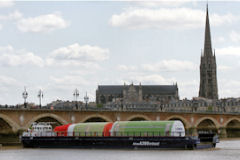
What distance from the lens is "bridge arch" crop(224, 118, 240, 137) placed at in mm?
162250

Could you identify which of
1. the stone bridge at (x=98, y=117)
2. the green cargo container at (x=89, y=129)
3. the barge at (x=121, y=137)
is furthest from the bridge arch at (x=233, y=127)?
the green cargo container at (x=89, y=129)

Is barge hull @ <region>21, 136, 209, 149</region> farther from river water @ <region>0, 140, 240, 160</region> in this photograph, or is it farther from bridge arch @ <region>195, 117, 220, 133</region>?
bridge arch @ <region>195, 117, 220, 133</region>

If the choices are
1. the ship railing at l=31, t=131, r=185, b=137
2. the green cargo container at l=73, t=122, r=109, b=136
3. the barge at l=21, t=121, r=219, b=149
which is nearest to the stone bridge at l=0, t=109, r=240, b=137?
the barge at l=21, t=121, r=219, b=149

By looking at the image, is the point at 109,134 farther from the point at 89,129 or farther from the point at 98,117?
the point at 98,117

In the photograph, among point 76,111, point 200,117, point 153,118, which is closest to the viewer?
point 76,111

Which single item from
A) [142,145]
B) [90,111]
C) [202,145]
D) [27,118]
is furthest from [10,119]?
[202,145]

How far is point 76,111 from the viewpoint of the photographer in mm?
112125

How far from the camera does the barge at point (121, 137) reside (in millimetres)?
85625

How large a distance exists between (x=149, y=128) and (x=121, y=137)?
14.8 feet

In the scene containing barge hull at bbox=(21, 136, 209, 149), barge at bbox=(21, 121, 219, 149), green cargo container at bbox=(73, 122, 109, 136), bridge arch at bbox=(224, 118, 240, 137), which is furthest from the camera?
bridge arch at bbox=(224, 118, 240, 137)

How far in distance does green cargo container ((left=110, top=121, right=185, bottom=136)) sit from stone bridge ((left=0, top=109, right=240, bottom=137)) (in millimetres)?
19698

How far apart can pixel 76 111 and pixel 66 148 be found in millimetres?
20097

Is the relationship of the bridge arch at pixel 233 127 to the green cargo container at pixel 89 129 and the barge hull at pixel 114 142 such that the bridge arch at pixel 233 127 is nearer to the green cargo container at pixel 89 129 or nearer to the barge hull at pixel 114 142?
the green cargo container at pixel 89 129

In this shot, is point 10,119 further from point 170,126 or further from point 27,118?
point 170,126
